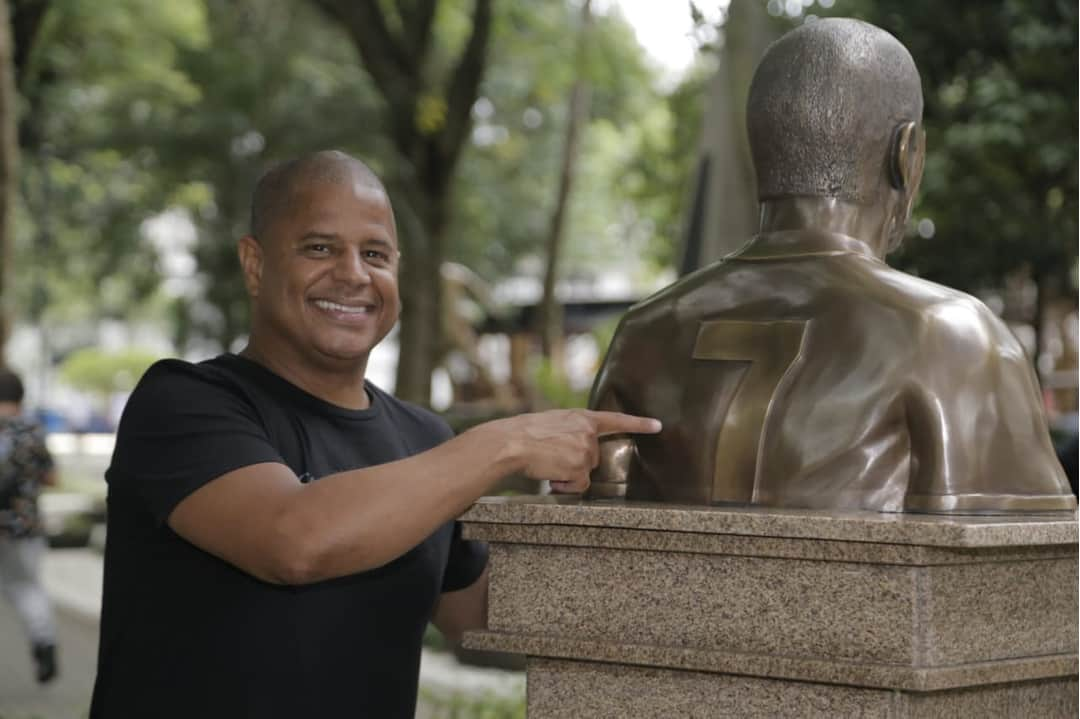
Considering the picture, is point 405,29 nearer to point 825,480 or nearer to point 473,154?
point 473,154

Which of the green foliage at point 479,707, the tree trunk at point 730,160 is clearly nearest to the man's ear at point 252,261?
the green foliage at point 479,707

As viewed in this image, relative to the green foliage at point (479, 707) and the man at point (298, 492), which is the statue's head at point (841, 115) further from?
the green foliage at point (479, 707)

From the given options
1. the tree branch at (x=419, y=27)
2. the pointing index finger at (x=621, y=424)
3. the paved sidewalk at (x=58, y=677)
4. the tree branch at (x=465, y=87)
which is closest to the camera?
the pointing index finger at (x=621, y=424)

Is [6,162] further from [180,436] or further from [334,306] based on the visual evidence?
[180,436]

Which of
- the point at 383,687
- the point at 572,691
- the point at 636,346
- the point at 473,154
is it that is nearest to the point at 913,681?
the point at 572,691

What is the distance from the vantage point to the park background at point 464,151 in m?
11.4

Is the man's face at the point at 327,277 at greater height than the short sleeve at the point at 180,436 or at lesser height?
greater

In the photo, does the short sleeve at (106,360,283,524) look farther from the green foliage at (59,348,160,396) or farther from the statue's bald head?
the green foliage at (59,348,160,396)

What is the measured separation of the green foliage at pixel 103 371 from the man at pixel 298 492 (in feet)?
174

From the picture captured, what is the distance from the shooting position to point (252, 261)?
400 cm

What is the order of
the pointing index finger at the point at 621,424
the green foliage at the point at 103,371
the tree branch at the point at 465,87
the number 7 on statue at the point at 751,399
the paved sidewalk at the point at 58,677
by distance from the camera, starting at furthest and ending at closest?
the green foliage at the point at 103,371
the tree branch at the point at 465,87
the paved sidewalk at the point at 58,677
the pointing index finger at the point at 621,424
the number 7 on statue at the point at 751,399

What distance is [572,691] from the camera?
11.1 feet

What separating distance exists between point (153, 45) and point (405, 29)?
7014 mm

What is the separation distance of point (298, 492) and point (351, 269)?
79 cm
